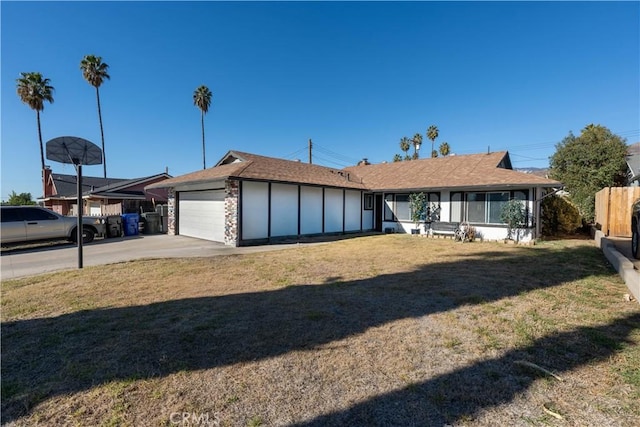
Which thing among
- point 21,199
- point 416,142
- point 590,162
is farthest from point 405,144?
point 21,199

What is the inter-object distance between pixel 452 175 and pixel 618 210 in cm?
727

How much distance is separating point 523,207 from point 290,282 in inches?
472

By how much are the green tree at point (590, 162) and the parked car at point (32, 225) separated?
3019 cm

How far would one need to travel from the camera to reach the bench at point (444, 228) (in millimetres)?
14775

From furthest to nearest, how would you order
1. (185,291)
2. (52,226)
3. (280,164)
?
1. (280,164)
2. (52,226)
3. (185,291)

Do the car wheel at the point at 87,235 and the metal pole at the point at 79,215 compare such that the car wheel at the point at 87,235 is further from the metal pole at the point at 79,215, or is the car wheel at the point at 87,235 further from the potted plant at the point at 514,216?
the potted plant at the point at 514,216

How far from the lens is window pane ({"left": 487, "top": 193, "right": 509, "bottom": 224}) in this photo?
13.6 metres

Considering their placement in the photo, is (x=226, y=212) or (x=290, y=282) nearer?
(x=290, y=282)

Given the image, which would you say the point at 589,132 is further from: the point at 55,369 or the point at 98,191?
the point at 98,191

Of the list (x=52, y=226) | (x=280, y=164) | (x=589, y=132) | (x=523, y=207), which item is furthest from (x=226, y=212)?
(x=589, y=132)

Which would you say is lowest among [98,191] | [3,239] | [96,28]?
[3,239]

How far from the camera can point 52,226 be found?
11.0m

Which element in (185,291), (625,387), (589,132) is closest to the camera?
(625,387)

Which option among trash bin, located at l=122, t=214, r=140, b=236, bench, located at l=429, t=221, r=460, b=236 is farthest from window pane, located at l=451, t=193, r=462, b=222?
trash bin, located at l=122, t=214, r=140, b=236
